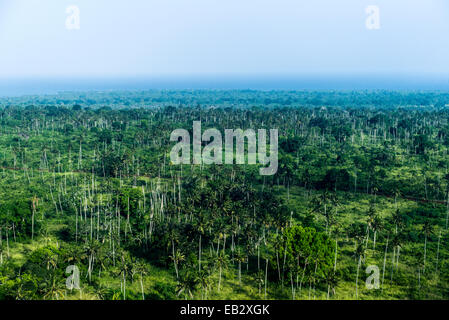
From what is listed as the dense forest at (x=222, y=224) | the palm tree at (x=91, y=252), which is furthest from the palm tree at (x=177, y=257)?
the palm tree at (x=91, y=252)

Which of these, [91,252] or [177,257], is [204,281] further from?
[91,252]

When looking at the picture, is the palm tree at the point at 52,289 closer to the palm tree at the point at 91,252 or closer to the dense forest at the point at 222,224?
the dense forest at the point at 222,224

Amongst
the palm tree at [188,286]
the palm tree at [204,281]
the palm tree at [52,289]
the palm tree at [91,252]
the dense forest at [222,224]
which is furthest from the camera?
the palm tree at [91,252]

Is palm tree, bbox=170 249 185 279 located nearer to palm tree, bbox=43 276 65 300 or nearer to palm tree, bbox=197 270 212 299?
palm tree, bbox=197 270 212 299

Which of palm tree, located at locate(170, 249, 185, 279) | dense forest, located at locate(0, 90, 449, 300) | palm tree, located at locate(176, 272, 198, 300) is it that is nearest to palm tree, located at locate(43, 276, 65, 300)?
dense forest, located at locate(0, 90, 449, 300)

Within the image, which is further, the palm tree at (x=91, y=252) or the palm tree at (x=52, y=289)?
the palm tree at (x=91, y=252)

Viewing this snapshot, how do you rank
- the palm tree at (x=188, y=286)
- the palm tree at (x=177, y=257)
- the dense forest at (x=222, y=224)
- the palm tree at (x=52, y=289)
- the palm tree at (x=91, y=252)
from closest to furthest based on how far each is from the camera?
the palm tree at (x=52, y=289), the palm tree at (x=188, y=286), the dense forest at (x=222, y=224), the palm tree at (x=91, y=252), the palm tree at (x=177, y=257)

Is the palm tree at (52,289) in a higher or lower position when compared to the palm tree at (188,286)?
higher
